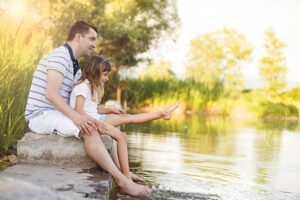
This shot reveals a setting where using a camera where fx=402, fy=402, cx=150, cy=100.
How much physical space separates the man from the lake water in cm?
27

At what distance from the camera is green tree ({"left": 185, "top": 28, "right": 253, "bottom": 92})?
115ft

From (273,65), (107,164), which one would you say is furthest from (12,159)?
(273,65)

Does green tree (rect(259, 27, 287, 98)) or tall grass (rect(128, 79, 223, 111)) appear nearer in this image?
tall grass (rect(128, 79, 223, 111))

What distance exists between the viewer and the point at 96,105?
346 centimetres

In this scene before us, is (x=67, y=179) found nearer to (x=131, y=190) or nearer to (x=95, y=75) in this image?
(x=131, y=190)

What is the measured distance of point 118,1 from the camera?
17453 millimetres

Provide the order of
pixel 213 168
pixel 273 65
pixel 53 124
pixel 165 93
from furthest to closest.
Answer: pixel 273 65 < pixel 165 93 < pixel 213 168 < pixel 53 124

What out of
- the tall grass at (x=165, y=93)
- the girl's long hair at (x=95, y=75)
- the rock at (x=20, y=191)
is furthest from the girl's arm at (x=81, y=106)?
the tall grass at (x=165, y=93)

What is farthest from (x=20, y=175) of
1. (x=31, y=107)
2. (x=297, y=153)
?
(x=297, y=153)

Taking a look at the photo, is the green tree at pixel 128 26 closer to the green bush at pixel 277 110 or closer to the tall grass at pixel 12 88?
the green bush at pixel 277 110

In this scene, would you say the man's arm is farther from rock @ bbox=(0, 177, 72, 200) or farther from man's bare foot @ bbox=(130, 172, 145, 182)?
rock @ bbox=(0, 177, 72, 200)

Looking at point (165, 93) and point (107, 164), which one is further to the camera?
point (165, 93)

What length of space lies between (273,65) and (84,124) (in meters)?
29.7

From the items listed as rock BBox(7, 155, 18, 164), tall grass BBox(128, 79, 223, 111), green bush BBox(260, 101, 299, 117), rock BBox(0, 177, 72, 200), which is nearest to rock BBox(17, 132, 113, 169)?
rock BBox(7, 155, 18, 164)
